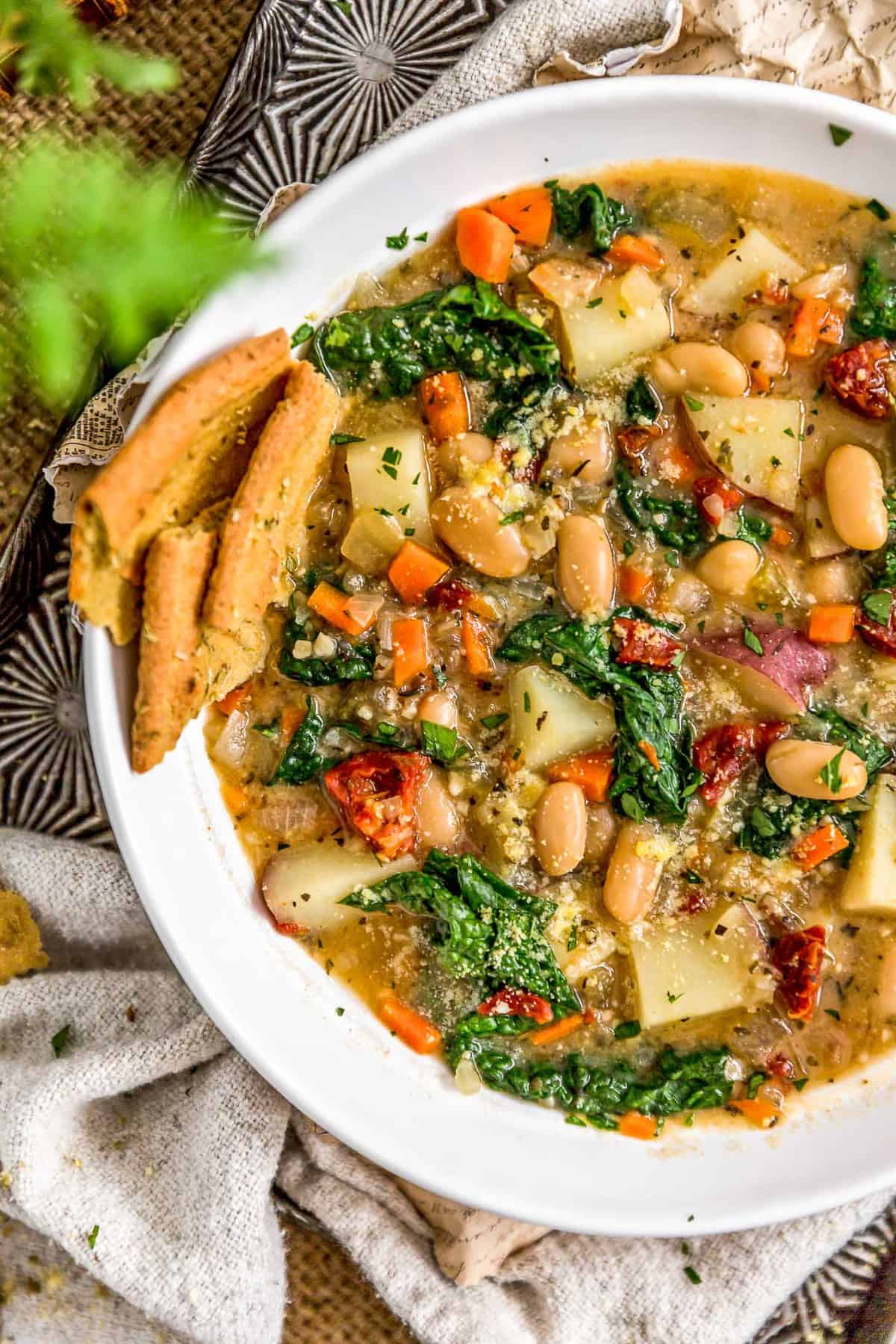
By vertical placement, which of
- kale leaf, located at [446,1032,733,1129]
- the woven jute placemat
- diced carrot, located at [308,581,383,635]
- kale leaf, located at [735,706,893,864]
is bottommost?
kale leaf, located at [446,1032,733,1129]

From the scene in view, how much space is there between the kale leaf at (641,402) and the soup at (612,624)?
10 millimetres

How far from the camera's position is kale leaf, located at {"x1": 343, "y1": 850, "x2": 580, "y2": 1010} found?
3.82m

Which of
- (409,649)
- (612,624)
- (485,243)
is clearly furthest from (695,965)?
(485,243)

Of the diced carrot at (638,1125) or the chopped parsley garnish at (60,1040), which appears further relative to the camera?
the chopped parsley garnish at (60,1040)

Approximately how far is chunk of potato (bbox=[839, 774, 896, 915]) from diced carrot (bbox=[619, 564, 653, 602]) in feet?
3.24

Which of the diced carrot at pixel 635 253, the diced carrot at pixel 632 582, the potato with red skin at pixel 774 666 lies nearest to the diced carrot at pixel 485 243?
the diced carrot at pixel 635 253

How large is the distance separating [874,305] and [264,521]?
200 centimetres

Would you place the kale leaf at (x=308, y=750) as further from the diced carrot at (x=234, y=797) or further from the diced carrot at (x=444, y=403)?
the diced carrot at (x=444, y=403)

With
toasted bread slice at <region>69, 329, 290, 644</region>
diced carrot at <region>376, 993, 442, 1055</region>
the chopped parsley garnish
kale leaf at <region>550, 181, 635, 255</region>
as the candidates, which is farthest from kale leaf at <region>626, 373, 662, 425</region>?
the chopped parsley garnish

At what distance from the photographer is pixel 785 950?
12.7ft

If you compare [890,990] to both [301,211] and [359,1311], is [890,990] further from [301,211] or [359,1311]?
[301,211]

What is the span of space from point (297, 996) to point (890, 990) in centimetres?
192

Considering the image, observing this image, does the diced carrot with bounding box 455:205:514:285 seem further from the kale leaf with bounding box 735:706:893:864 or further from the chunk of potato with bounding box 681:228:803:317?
the kale leaf with bounding box 735:706:893:864

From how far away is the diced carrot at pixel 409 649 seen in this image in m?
3.83
